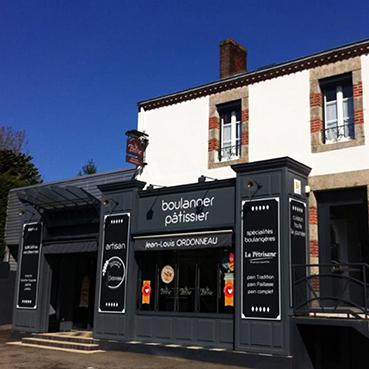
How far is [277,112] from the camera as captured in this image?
12.0 metres

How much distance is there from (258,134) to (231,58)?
354 cm

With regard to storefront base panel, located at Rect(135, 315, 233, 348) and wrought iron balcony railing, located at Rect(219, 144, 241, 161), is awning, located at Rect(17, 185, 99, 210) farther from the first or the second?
storefront base panel, located at Rect(135, 315, 233, 348)

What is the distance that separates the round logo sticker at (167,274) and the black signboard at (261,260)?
7.32 ft

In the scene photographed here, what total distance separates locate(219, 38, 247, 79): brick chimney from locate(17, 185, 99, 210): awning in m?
5.05

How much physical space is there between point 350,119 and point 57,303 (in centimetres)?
964

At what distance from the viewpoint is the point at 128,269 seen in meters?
12.5

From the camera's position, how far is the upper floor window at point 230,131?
42.1 feet

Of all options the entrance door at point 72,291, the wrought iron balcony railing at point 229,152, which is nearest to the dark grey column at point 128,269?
the wrought iron balcony railing at point 229,152

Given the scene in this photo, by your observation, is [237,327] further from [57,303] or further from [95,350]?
[57,303]

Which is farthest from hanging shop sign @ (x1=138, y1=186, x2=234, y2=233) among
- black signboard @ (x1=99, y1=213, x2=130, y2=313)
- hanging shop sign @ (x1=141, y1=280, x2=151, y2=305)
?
hanging shop sign @ (x1=141, y1=280, x2=151, y2=305)

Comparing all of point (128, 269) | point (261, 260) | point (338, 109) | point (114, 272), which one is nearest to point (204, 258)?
point (261, 260)

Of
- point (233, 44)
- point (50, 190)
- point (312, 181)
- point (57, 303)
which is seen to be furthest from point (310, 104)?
point (57, 303)

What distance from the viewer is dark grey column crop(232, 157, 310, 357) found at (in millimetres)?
9898

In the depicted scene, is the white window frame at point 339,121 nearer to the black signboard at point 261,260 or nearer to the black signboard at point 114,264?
the black signboard at point 261,260
